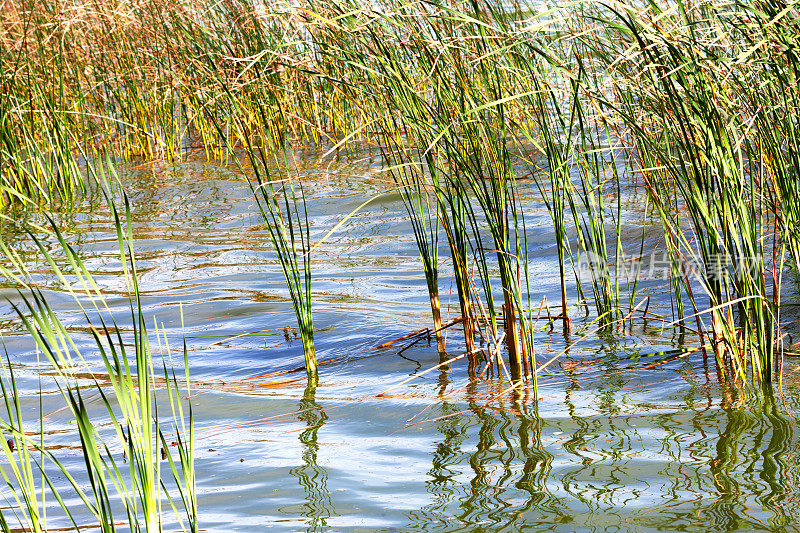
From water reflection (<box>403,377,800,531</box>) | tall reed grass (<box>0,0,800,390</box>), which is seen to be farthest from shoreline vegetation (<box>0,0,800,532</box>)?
water reflection (<box>403,377,800,531</box>)

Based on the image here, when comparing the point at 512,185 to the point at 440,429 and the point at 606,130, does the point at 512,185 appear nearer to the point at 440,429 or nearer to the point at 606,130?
the point at 606,130

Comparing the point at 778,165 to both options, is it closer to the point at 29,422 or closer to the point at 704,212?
the point at 704,212

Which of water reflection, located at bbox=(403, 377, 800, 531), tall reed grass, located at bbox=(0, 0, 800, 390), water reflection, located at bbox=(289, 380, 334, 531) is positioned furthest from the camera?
tall reed grass, located at bbox=(0, 0, 800, 390)

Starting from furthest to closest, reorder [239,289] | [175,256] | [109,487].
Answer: [175,256] < [239,289] < [109,487]

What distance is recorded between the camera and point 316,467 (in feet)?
7.13

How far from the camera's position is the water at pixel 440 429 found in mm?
1866

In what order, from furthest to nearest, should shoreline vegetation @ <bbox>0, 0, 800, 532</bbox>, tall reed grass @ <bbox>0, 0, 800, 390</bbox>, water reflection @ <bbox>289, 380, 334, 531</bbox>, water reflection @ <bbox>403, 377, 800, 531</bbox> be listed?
tall reed grass @ <bbox>0, 0, 800, 390</bbox> → water reflection @ <bbox>289, 380, 334, 531</bbox> → water reflection @ <bbox>403, 377, 800, 531</bbox> → shoreline vegetation @ <bbox>0, 0, 800, 532</bbox>

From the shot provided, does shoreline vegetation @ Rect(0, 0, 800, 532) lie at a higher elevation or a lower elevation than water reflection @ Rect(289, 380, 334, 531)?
higher

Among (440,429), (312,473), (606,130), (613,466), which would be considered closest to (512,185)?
(606,130)

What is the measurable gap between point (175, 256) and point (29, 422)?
7.49ft

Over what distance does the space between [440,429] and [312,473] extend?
16.1 inches

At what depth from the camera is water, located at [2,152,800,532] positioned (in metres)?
1.87

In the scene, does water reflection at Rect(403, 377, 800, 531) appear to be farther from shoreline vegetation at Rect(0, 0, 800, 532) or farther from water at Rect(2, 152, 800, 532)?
shoreline vegetation at Rect(0, 0, 800, 532)

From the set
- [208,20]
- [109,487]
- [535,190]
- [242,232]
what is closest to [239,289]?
[242,232]
